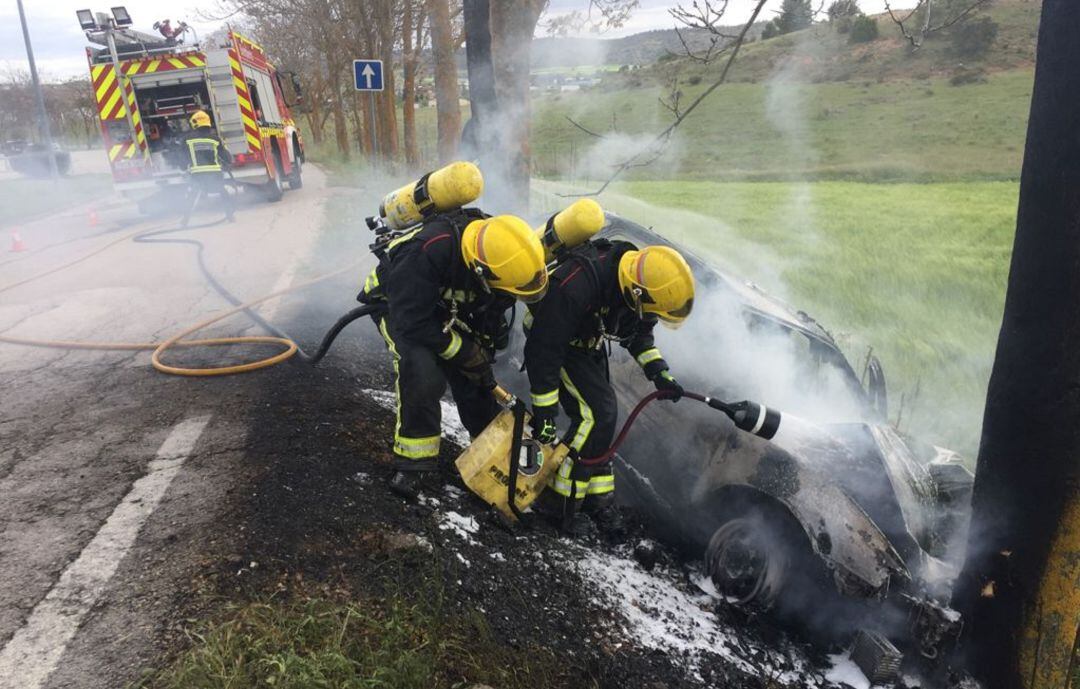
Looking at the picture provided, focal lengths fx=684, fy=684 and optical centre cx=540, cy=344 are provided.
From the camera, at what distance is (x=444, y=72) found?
10156 millimetres

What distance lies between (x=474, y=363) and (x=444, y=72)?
7955 millimetres

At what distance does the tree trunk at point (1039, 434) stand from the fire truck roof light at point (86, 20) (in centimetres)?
1322

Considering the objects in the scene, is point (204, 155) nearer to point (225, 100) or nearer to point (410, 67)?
point (225, 100)

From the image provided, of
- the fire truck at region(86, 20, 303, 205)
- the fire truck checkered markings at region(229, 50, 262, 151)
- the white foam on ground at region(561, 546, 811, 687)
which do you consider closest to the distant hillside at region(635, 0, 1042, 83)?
the fire truck checkered markings at region(229, 50, 262, 151)

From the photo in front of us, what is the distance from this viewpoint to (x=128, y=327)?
5.91 m

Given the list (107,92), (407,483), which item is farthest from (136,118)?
(407,483)

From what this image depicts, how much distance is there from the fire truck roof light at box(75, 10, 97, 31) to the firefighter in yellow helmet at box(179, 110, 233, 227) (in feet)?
8.06

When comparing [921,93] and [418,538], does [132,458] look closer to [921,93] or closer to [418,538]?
[418,538]

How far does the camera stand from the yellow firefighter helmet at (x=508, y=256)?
3037mm

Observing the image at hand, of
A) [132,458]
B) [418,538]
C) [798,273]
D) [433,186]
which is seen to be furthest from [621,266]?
[798,273]

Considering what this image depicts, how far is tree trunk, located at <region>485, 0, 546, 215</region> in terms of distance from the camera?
24.6 ft

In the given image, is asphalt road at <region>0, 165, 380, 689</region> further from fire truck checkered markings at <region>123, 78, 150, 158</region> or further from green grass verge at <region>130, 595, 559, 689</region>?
fire truck checkered markings at <region>123, 78, 150, 158</region>

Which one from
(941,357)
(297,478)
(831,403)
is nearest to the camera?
(297,478)

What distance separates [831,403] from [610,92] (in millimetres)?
25704
